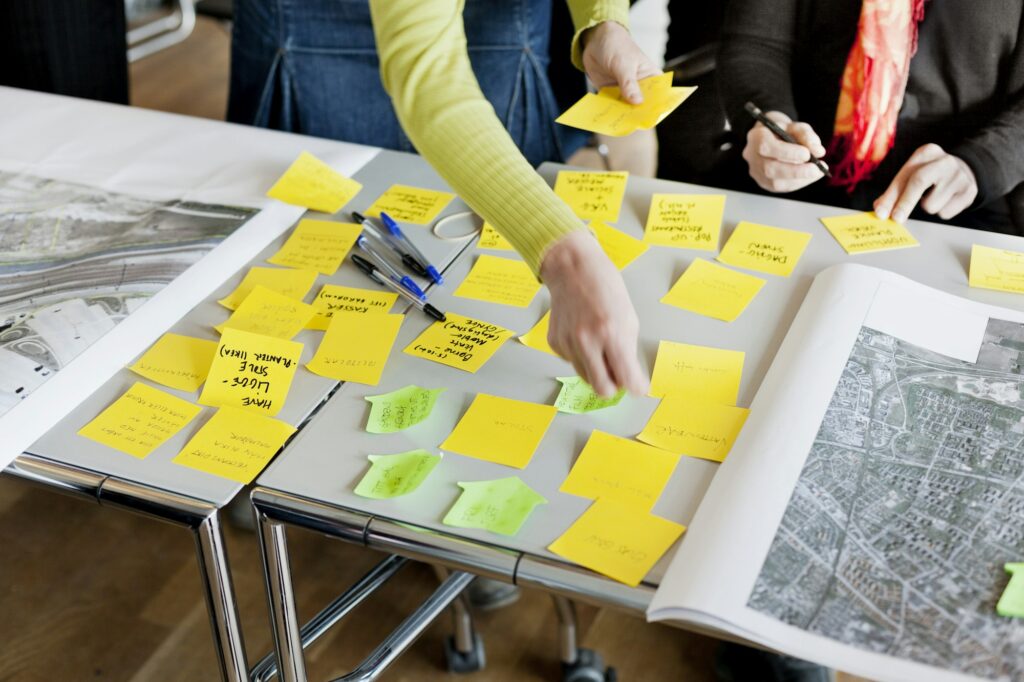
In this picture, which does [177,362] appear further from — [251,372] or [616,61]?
[616,61]

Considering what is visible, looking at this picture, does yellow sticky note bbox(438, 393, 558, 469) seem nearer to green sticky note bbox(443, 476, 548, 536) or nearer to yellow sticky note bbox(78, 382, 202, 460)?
green sticky note bbox(443, 476, 548, 536)

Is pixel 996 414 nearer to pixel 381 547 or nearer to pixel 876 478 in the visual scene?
pixel 876 478

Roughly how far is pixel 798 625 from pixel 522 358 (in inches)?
15.3

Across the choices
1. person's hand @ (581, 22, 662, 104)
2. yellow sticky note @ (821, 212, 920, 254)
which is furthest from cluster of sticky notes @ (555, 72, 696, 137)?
yellow sticky note @ (821, 212, 920, 254)

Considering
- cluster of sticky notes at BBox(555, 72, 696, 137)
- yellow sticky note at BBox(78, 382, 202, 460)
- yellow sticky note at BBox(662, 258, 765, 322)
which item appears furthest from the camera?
cluster of sticky notes at BBox(555, 72, 696, 137)

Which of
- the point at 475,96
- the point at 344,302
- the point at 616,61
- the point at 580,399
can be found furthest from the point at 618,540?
the point at 616,61

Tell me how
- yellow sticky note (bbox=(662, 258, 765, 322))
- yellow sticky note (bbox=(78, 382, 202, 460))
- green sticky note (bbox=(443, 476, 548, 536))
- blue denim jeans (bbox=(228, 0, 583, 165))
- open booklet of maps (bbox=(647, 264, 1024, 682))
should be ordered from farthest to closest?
blue denim jeans (bbox=(228, 0, 583, 165)) → yellow sticky note (bbox=(662, 258, 765, 322)) → yellow sticky note (bbox=(78, 382, 202, 460)) → green sticky note (bbox=(443, 476, 548, 536)) → open booklet of maps (bbox=(647, 264, 1024, 682))

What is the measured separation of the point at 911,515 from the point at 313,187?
0.81 meters

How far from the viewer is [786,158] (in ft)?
3.79

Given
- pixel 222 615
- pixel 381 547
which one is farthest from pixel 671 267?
pixel 222 615

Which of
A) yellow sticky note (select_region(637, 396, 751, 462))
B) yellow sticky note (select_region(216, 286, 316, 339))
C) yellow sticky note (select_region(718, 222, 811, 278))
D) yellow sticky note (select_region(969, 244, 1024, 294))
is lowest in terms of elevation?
yellow sticky note (select_region(216, 286, 316, 339))

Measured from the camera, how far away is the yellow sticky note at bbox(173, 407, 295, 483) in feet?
2.71

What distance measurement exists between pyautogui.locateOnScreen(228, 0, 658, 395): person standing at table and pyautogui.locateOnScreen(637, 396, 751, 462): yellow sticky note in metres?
0.04

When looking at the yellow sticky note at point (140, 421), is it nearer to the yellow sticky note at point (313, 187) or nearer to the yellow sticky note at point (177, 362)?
the yellow sticky note at point (177, 362)
